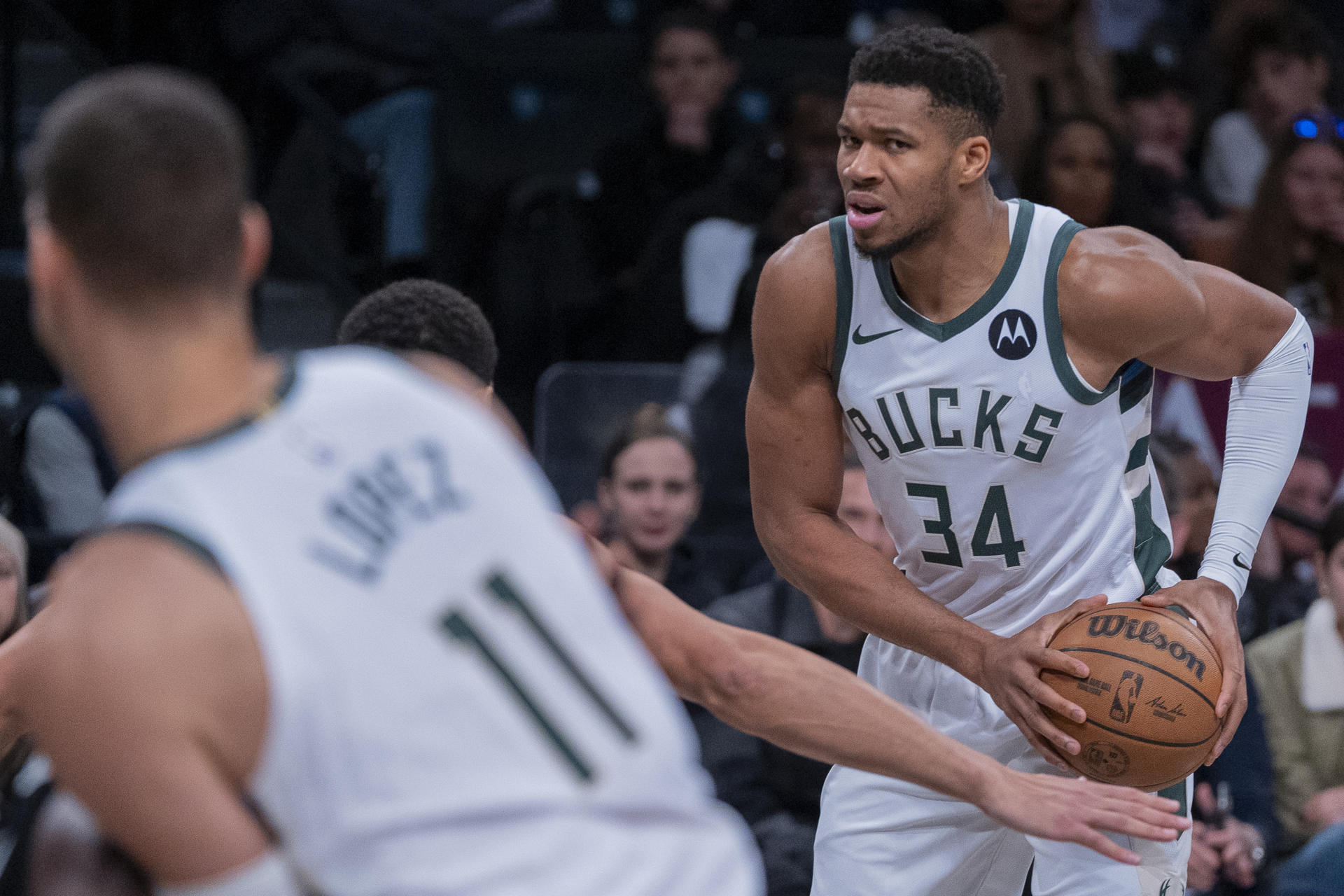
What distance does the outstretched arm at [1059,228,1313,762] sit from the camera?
340cm

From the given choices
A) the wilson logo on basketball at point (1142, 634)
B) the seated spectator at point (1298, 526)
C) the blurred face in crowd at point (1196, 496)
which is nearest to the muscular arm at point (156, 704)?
the wilson logo on basketball at point (1142, 634)

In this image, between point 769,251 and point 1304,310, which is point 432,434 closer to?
point 769,251

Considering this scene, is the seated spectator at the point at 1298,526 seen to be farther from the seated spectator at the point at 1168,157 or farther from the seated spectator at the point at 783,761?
the seated spectator at the point at 783,761

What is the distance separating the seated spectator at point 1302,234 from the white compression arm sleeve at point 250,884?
5.79 meters

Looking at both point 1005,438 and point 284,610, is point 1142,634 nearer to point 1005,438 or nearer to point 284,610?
point 1005,438

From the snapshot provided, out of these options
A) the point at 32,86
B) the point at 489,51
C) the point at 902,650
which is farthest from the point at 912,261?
the point at 32,86

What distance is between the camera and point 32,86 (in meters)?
7.21

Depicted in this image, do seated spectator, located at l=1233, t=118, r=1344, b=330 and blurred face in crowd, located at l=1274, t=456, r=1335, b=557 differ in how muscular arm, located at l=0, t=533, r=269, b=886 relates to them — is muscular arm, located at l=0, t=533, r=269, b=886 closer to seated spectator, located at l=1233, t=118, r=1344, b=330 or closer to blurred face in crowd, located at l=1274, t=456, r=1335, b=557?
blurred face in crowd, located at l=1274, t=456, r=1335, b=557

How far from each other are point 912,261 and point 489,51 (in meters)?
4.56

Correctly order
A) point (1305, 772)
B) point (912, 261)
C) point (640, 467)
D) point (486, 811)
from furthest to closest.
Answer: point (640, 467) → point (1305, 772) → point (912, 261) → point (486, 811)

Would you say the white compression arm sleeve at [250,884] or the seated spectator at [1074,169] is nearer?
the white compression arm sleeve at [250,884]

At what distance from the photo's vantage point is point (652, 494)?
212 inches

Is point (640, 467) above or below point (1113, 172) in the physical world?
below

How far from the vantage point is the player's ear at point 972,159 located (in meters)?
3.50
